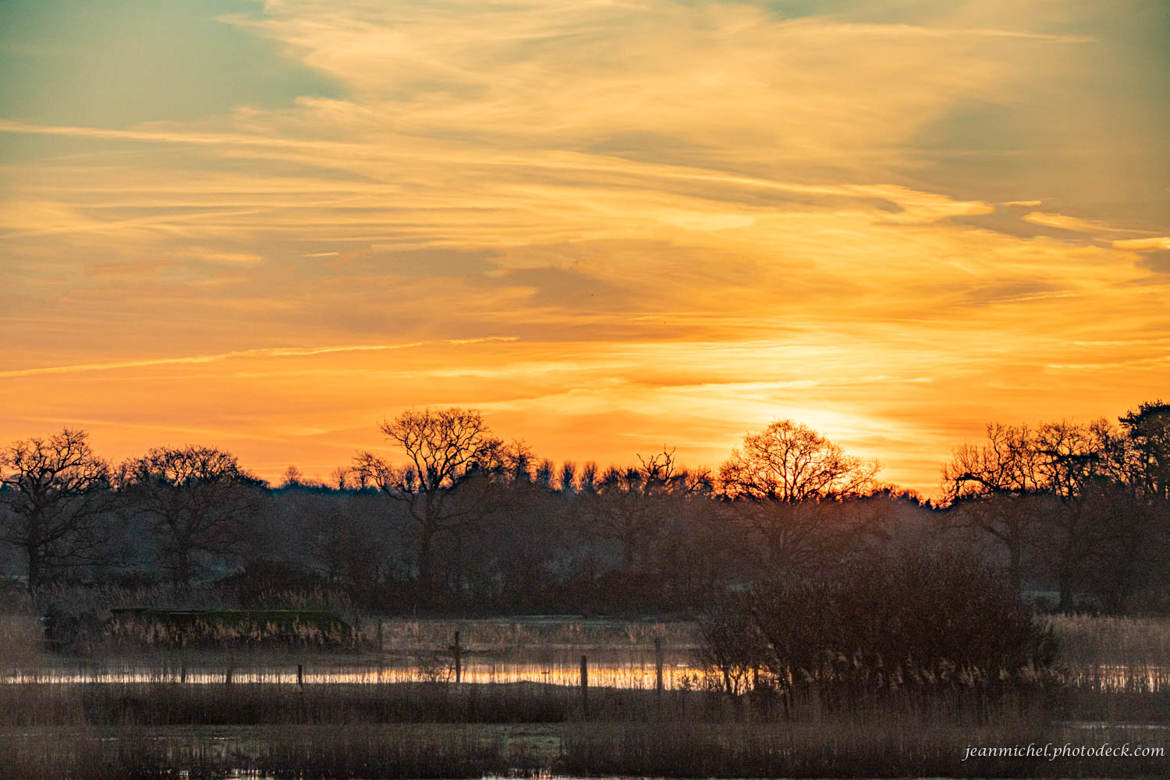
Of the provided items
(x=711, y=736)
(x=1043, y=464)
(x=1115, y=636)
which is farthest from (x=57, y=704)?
(x=1043, y=464)

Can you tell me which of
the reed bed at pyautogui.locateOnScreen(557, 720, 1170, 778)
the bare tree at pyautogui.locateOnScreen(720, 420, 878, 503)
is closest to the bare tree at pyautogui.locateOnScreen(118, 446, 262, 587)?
the bare tree at pyautogui.locateOnScreen(720, 420, 878, 503)

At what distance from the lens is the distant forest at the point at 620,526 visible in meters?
78.3

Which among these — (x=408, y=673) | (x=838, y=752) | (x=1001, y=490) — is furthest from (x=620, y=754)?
(x=1001, y=490)

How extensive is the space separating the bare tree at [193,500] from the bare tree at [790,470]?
3087cm

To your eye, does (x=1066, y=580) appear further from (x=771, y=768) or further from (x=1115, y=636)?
(x=771, y=768)

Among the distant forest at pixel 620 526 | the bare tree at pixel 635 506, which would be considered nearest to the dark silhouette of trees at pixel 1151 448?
the distant forest at pixel 620 526

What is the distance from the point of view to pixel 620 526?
101812 mm

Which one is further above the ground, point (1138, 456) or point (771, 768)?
point (1138, 456)

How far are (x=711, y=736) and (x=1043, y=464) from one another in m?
64.8

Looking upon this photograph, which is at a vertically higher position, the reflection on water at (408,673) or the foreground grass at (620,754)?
the reflection on water at (408,673)

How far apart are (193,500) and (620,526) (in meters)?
30.5

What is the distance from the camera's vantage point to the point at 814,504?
3408 inches

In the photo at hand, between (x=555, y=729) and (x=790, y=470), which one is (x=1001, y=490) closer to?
(x=790, y=470)

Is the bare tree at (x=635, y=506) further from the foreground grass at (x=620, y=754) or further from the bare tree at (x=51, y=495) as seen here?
the foreground grass at (x=620, y=754)
